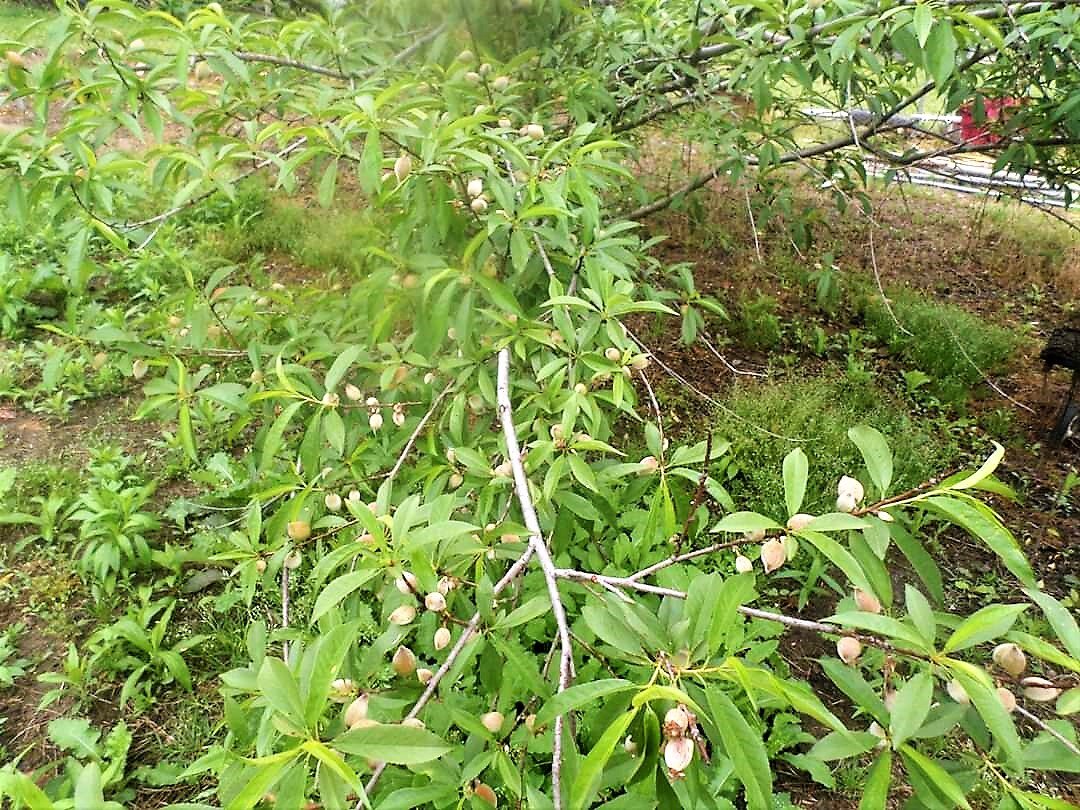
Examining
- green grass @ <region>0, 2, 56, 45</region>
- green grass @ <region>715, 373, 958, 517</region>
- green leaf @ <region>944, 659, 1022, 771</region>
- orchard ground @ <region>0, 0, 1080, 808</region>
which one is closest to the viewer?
green leaf @ <region>944, 659, 1022, 771</region>

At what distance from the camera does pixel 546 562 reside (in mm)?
967

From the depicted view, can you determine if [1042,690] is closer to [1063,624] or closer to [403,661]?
[1063,624]

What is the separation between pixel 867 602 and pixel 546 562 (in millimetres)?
389

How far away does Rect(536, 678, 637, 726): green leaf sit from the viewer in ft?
2.39

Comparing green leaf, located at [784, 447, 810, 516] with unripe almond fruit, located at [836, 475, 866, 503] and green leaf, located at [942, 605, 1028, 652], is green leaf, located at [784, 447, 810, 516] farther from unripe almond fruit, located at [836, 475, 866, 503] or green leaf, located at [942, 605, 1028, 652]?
green leaf, located at [942, 605, 1028, 652]

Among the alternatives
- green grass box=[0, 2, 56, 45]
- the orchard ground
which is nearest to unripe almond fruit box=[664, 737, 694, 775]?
the orchard ground

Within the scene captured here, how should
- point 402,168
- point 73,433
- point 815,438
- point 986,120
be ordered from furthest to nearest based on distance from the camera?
point 73,433, point 986,120, point 815,438, point 402,168

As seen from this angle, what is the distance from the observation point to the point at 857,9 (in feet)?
5.95

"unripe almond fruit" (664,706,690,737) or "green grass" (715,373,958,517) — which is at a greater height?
"unripe almond fruit" (664,706,690,737)

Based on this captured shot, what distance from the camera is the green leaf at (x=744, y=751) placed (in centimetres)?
69

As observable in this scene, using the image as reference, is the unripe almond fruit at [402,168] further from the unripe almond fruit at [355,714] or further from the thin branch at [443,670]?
the unripe almond fruit at [355,714]

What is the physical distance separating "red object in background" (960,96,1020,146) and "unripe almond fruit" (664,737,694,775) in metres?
3.00

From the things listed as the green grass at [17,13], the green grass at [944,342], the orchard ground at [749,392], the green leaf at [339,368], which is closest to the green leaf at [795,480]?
the green leaf at [339,368]

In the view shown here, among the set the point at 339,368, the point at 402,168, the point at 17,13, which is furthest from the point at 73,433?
the point at 17,13
